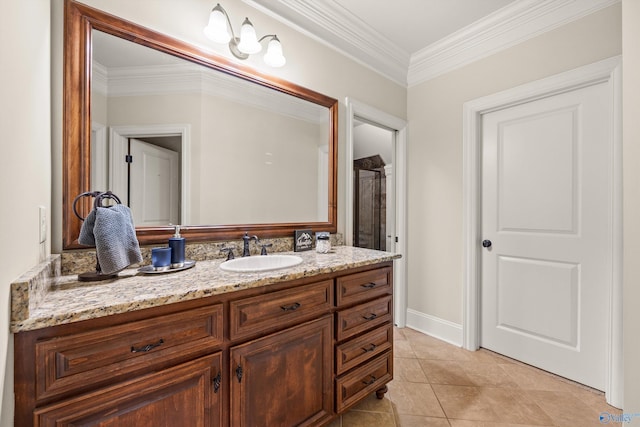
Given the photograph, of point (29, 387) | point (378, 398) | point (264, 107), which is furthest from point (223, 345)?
point (264, 107)

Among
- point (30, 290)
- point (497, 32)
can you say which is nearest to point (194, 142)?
point (30, 290)

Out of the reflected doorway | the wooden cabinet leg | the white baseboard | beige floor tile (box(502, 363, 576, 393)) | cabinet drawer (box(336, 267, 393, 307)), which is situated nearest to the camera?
cabinet drawer (box(336, 267, 393, 307))

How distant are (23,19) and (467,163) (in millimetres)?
2635

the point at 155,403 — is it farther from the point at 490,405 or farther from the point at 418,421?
the point at 490,405

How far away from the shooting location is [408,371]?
2.05 m

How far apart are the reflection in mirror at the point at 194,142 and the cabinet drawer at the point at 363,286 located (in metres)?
0.66

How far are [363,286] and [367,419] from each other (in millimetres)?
766

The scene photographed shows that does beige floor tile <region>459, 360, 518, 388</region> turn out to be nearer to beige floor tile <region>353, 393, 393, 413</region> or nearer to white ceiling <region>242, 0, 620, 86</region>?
beige floor tile <region>353, 393, 393, 413</region>

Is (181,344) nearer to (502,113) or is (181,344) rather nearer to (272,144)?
(272,144)

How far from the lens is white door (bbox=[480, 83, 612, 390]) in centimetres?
178

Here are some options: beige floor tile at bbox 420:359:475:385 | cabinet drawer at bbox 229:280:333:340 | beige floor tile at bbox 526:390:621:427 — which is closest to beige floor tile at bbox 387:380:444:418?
beige floor tile at bbox 420:359:475:385

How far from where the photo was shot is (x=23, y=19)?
834mm

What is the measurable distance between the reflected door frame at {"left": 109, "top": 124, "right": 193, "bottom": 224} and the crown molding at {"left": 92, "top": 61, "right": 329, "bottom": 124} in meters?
0.17

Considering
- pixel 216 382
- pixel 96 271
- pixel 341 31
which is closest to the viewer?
pixel 216 382
